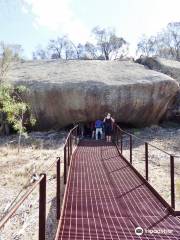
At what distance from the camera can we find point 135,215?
698 centimetres

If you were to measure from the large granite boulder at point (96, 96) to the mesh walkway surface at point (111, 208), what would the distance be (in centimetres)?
1137

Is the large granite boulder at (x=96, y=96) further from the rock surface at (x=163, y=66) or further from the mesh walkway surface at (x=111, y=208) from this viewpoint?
the mesh walkway surface at (x=111, y=208)

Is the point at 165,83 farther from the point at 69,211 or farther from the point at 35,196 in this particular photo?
the point at 69,211

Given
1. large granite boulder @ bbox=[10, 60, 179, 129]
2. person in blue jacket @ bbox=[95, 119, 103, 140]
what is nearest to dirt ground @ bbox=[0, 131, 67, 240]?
large granite boulder @ bbox=[10, 60, 179, 129]

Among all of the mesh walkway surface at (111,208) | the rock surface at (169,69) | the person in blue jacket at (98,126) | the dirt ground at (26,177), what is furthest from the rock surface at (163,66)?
the mesh walkway surface at (111,208)

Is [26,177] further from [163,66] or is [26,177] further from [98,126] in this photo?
[163,66]

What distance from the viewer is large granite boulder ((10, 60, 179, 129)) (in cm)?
2294

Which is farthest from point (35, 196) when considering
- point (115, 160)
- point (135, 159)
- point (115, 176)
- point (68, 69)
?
point (68, 69)

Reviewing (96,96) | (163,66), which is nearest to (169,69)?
(163,66)

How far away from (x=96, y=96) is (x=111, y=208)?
15.6 metres

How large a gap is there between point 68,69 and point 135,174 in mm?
17142

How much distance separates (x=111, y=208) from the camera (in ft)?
24.5

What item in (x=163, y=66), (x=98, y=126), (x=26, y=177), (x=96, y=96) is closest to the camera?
(x=26, y=177)

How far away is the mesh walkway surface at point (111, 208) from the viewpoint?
600cm
